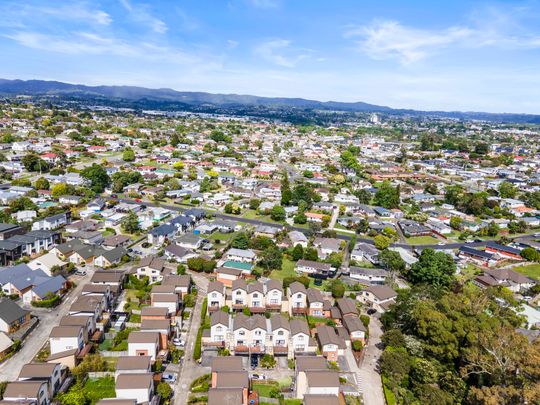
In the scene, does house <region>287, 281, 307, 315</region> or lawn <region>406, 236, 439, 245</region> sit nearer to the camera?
house <region>287, 281, 307, 315</region>

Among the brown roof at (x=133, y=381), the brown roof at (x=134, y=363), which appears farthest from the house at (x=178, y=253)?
the brown roof at (x=133, y=381)

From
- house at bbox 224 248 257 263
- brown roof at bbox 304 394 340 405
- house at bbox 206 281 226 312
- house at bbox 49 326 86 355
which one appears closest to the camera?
brown roof at bbox 304 394 340 405

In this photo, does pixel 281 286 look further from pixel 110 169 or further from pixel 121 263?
pixel 110 169

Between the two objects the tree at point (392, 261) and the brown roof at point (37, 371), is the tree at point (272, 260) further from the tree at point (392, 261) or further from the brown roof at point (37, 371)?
the brown roof at point (37, 371)

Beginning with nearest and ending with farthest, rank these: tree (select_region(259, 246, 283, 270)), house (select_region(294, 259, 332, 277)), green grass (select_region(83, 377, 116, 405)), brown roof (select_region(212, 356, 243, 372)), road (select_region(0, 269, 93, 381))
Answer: green grass (select_region(83, 377, 116, 405)), brown roof (select_region(212, 356, 243, 372)), road (select_region(0, 269, 93, 381)), house (select_region(294, 259, 332, 277)), tree (select_region(259, 246, 283, 270))

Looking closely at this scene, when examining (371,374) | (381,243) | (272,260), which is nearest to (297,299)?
(272,260)

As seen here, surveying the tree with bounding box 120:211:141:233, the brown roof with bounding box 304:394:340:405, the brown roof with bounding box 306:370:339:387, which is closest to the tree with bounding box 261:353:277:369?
the brown roof with bounding box 306:370:339:387

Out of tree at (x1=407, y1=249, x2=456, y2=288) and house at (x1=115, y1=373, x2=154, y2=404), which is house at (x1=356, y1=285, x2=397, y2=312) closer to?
tree at (x1=407, y1=249, x2=456, y2=288)
